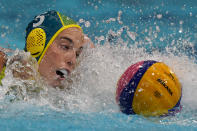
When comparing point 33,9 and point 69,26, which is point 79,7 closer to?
point 33,9

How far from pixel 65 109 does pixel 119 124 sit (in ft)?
1.77

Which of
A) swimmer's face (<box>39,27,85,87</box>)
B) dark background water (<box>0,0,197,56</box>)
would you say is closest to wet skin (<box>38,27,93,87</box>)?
swimmer's face (<box>39,27,85,87</box>)

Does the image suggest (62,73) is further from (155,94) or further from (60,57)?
(155,94)

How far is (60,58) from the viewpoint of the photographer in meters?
2.78

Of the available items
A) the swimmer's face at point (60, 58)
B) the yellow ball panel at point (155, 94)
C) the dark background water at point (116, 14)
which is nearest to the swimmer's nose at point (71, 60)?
the swimmer's face at point (60, 58)

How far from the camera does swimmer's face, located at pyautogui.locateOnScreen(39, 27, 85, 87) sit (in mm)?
2768

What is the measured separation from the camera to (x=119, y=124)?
2141 mm

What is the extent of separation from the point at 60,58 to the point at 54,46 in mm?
168

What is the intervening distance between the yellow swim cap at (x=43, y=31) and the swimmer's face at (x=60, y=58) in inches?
2.2

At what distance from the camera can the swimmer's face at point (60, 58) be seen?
109 inches

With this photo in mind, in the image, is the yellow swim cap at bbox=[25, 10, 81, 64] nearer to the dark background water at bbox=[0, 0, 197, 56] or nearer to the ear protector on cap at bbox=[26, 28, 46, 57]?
the ear protector on cap at bbox=[26, 28, 46, 57]

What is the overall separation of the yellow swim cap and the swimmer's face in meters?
0.05

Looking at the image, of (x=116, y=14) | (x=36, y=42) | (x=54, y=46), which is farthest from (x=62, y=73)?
(x=116, y=14)

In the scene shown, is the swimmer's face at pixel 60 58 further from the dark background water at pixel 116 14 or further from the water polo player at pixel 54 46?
the dark background water at pixel 116 14
